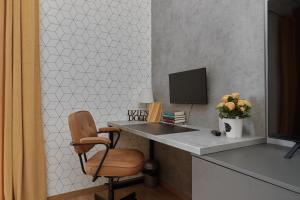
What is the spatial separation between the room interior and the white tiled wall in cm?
1

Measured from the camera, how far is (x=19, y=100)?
2.10 meters

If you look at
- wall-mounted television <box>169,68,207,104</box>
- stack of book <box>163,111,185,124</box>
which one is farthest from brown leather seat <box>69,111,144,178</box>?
wall-mounted television <box>169,68,207,104</box>

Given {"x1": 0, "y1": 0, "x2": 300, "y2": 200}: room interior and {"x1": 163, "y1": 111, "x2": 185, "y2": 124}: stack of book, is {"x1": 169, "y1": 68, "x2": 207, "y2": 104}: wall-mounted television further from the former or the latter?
{"x1": 163, "y1": 111, "x2": 185, "y2": 124}: stack of book

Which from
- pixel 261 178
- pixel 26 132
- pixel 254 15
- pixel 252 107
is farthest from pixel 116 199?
pixel 254 15

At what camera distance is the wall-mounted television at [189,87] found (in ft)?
6.74

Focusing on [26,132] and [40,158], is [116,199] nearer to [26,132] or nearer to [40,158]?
[40,158]

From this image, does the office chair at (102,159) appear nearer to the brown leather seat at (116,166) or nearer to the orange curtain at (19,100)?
the brown leather seat at (116,166)

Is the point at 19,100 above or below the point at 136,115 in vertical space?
above

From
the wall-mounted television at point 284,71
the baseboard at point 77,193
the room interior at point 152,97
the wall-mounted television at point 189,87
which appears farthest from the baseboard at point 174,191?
the wall-mounted television at point 284,71

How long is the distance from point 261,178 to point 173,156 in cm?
170

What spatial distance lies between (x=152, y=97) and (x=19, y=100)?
1.47 metres

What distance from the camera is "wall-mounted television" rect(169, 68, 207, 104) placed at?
2055mm

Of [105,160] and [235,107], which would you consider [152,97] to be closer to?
[105,160]

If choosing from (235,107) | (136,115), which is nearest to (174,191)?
(136,115)
